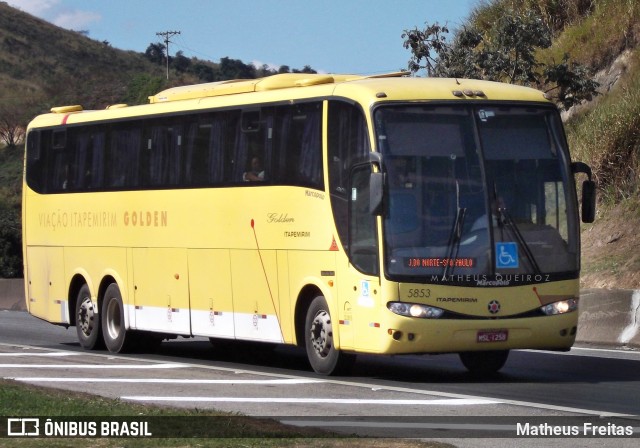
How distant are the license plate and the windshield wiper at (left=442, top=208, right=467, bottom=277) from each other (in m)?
0.81

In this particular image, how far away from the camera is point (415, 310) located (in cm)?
1471

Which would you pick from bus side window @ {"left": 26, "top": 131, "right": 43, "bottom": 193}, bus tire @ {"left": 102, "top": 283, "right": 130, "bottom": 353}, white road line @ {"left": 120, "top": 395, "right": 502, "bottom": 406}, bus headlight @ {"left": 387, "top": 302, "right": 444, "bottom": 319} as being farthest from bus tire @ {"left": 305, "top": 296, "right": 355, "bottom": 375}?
bus side window @ {"left": 26, "top": 131, "right": 43, "bottom": 193}

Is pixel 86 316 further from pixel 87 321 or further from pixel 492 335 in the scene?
pixel 492 335

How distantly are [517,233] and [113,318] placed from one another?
27.3 feet

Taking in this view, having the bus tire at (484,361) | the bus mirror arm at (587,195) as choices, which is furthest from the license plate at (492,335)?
the bus mirror arm at (587,195)

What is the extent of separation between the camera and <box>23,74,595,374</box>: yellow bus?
14836 mm

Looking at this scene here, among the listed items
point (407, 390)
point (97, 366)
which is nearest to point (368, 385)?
point (407, 390)

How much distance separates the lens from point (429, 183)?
588 inches

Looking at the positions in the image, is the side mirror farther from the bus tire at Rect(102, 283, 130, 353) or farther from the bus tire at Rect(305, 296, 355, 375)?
the bus tire at Rect(102, 283, 130, 353)

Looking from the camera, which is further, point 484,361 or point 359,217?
point 484,361

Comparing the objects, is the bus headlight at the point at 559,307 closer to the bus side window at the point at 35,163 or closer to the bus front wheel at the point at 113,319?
the bus front wheel at the point at 113,319

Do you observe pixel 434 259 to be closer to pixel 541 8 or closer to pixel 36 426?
pixel 36 426

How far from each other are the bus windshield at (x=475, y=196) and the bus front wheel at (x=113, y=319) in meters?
7.29

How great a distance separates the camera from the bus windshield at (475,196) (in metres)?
14.8
